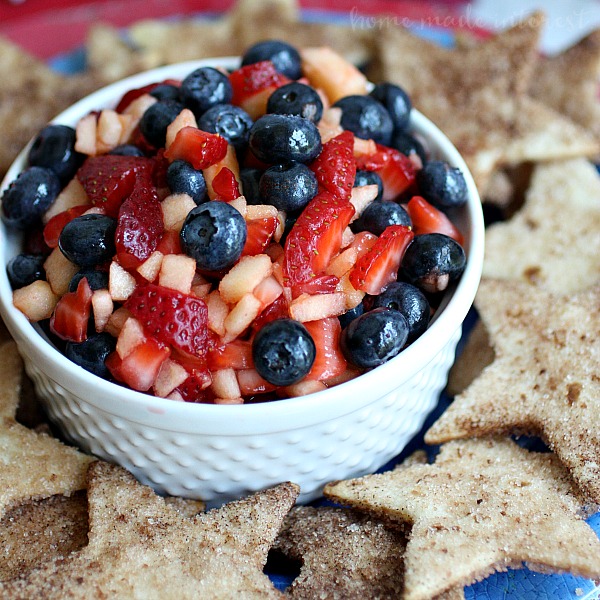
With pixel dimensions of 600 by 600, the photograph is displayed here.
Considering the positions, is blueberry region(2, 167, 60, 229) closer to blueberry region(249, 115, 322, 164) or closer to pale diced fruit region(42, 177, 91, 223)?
pale diced fruit region(42, 177, 91, 223)

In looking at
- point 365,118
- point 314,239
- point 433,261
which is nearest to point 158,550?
point 314,239

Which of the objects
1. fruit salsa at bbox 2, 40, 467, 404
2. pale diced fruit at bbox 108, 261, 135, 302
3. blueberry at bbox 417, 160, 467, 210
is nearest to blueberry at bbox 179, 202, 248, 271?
fruit salsa at bbox 2, 40, 467, 404

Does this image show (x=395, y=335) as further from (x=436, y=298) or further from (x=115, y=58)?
(x=115, y=58)

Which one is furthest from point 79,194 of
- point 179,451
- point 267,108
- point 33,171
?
point 179,451

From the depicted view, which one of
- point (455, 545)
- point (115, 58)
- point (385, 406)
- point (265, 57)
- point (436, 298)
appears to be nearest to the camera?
point (455, 545)

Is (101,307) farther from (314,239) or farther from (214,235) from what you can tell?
(314,239)
